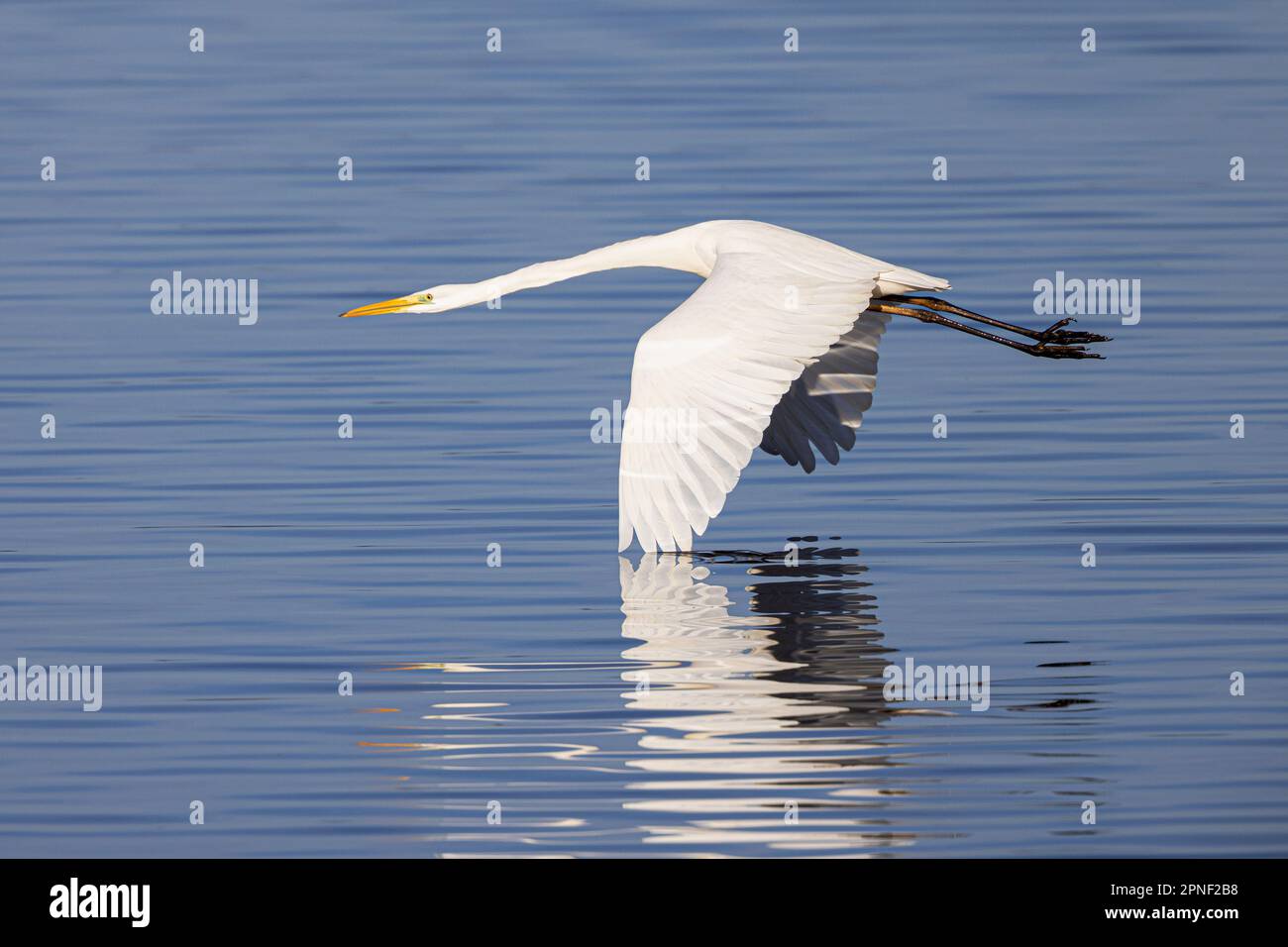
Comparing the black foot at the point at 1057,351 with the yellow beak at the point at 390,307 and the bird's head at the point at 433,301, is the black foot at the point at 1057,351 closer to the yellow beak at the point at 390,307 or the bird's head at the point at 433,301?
the bird's head at the point at 433,301

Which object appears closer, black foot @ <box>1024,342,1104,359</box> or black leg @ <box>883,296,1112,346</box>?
black leg @ <box>883,296,1112,346</box>

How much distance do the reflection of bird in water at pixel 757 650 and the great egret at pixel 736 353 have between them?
0.41m

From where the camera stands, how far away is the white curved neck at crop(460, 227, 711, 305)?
51.5ft

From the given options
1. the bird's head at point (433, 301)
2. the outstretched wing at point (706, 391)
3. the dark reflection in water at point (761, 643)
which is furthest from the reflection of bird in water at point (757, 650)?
the bird's head at point (433, 301)

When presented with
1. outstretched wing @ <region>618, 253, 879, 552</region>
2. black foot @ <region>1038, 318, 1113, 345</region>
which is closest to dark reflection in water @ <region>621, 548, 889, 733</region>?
outstretched wing @ <region>618, 253, 879, 552</region>

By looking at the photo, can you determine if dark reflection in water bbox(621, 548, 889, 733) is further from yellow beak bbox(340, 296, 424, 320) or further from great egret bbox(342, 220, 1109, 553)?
yellow beak bbox(340, 296, 424, 320)

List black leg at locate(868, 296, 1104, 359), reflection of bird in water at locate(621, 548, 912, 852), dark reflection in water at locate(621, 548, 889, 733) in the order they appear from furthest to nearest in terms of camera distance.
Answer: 1. black leg at locate(868, 296, 1104, 359)
2. dark reflection in water at locate(621, 548, 889, 733)
3. reflection of bird in water at locate(621, 548, 912, 852)

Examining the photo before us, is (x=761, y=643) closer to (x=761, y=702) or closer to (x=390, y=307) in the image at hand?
(x=761, y=702)

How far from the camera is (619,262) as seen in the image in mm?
15820

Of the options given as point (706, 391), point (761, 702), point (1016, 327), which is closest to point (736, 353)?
point (706, 391)

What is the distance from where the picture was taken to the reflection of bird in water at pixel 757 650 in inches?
426

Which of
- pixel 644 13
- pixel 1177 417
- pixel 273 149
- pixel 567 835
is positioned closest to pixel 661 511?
pixel 567 835

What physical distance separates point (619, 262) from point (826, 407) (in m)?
1.55
